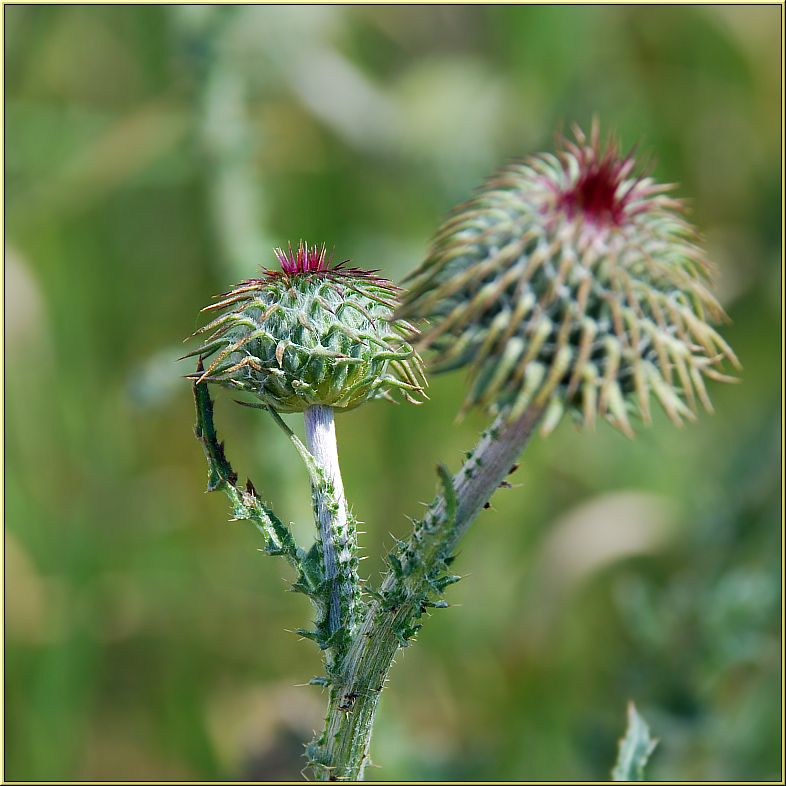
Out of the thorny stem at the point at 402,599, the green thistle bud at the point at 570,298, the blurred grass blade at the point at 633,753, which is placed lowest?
the blurred grass blade at the point at 633,753

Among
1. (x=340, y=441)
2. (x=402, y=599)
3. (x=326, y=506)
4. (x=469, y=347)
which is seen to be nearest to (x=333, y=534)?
(x=326, y=506)

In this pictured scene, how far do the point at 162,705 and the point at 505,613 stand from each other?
2.75 metres

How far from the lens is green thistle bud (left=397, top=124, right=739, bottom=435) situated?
2391mm

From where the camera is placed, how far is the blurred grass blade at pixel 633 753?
3.06 meters

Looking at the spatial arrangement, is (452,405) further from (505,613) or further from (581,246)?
(581,246)

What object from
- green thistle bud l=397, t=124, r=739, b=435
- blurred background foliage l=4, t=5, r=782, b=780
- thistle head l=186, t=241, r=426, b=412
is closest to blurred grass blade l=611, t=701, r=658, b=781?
green thistle bud l=397, t=124, r=739, b=435

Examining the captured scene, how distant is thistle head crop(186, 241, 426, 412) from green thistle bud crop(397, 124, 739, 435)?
0.30 meters

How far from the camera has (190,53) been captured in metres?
6.22

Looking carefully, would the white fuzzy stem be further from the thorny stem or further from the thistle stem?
the thorny stem

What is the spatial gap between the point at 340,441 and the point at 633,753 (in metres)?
3.80

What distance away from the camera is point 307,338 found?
2.82m

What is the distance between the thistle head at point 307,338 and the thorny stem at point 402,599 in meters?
0.37

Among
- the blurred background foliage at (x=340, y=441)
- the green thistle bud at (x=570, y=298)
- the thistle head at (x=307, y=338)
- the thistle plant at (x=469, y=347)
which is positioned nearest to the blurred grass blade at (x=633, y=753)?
the thistle plant at (x=469, y=347)

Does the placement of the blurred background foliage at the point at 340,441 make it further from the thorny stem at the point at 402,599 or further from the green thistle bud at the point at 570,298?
the green thistle bud at the point at 570,298
